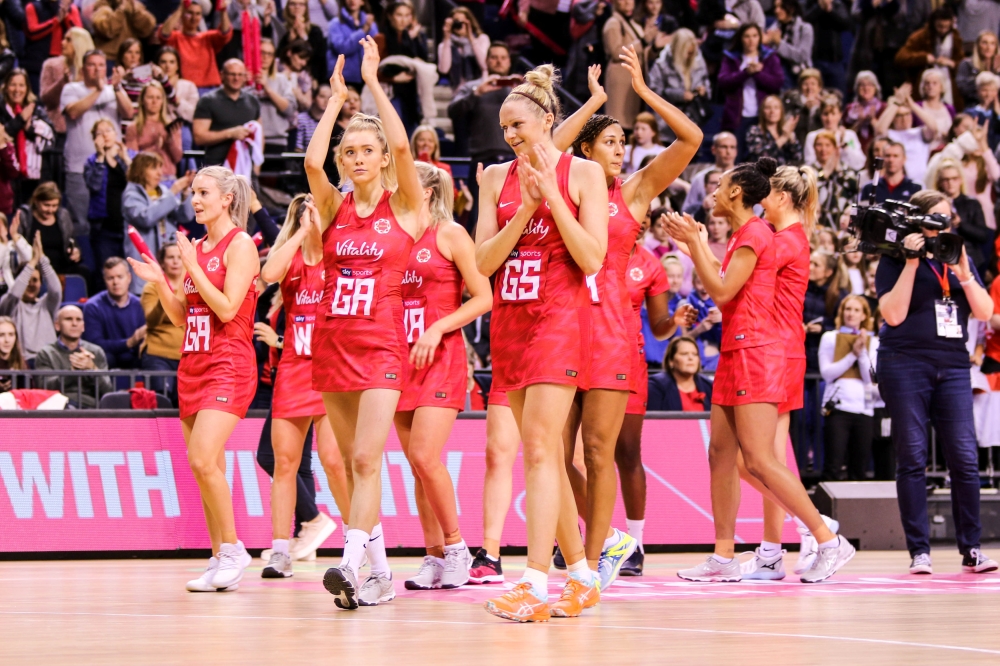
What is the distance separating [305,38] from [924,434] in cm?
922

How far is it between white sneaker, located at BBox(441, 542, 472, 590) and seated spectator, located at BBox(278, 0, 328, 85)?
8.52 metres

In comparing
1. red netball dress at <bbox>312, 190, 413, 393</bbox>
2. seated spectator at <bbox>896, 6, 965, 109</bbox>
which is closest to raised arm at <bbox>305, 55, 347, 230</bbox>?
red netball dress at <bbox>312, 190, 413, 393</bbox>

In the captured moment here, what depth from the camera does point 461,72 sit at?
52.1ft

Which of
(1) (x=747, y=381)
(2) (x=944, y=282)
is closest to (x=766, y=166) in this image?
(1) (x=747, y=381)

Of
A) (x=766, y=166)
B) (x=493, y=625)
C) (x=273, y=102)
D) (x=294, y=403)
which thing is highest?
(x=273, y=102)

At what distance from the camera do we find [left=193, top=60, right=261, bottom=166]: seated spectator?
13.4 meters

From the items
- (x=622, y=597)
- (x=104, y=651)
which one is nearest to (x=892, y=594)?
(x=622, y=597)

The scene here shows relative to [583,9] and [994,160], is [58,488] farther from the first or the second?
[994,160]

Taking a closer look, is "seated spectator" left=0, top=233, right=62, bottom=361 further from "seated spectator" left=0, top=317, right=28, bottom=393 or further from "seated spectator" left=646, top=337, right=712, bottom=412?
"seated spectator" left=646, top=337, right=712, bottom=412

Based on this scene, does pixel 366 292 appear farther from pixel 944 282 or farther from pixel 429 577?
pixel 944 282

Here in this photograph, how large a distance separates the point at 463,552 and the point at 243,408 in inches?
55.0

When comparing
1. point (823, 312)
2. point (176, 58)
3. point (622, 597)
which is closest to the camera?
point (622, 597)

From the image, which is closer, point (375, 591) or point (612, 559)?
point (375, 591)

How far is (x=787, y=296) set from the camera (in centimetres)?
764
